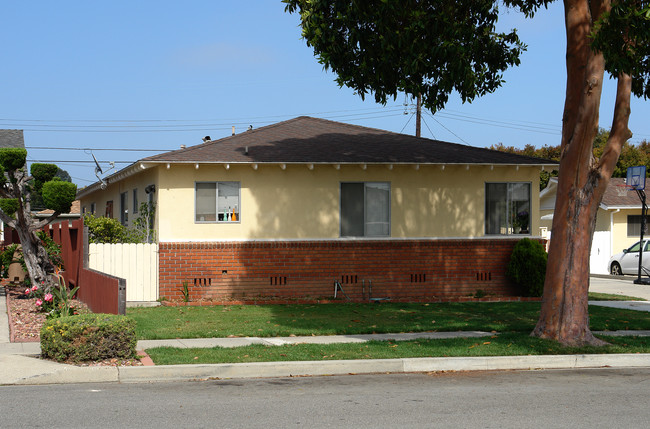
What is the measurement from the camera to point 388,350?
11.9 metres

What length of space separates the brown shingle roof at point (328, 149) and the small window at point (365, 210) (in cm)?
91

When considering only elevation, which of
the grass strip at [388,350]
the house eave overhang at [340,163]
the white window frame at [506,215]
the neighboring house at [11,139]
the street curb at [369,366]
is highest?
the neighboring house at [11,139]

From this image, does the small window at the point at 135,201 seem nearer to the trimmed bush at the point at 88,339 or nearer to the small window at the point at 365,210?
the small window at the point at 365,210

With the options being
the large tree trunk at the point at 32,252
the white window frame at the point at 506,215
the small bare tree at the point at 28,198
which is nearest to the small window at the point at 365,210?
the white window frame at the point at 506,215

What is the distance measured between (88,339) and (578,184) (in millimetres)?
8314

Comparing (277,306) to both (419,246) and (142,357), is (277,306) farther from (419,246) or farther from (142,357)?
(142,357)

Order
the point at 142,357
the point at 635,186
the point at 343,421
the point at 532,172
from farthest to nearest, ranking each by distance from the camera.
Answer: the point at 635,186 < the point at 532,172 < the point at 142,357 < the point at 343,421

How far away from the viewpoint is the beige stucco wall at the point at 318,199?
19.7 metres

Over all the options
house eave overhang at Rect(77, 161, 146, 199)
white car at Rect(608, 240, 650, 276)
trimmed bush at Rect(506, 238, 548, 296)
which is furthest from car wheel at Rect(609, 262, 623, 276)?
house eave overhang at Rect(77, 161, 146, 199)

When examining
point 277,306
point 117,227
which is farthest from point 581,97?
point 117,227

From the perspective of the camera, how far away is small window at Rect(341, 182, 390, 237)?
67.5 feet

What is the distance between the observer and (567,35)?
13.2 meters

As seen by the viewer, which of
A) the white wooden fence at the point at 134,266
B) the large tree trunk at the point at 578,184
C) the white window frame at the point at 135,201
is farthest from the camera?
the white window frame at the point at 135,201

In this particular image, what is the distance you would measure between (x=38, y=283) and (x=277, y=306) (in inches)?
231
